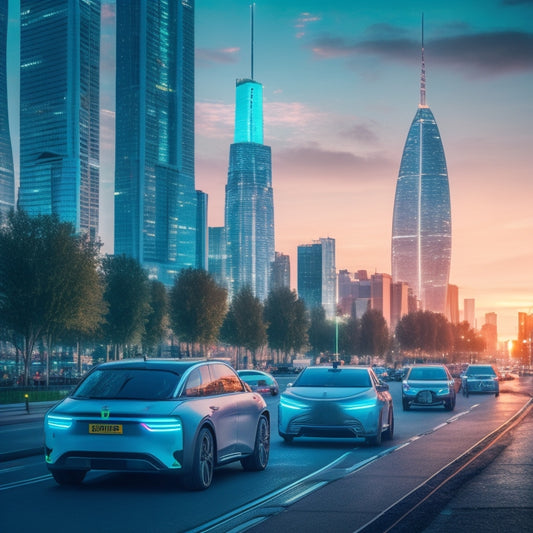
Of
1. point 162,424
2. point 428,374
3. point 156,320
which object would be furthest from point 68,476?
point 156,320

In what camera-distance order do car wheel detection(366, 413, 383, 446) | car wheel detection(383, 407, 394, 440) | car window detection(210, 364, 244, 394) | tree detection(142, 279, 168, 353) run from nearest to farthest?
car window detection(210, 364, 244, 394) < car wheel detection(366, 413, 383, 446) < car wheel detection(383, 407, 394, 440) < tree detection(142, 279, 168, 353)

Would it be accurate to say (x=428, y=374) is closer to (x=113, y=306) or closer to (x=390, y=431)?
(x=390, y=431)

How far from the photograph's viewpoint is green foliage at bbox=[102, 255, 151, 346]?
83812 mm

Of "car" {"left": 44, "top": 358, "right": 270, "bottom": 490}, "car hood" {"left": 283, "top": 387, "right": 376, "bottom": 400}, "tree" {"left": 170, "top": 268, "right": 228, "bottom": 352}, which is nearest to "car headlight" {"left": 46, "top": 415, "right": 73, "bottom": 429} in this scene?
"car" {"left": 44, "top": 358, "right": 270, "bottom": 490}

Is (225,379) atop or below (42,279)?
below

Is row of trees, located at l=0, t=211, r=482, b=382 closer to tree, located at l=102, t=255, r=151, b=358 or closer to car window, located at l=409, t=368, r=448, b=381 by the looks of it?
tree, located at l=102, t=255, r=151, b=358

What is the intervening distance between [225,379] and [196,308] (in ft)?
273

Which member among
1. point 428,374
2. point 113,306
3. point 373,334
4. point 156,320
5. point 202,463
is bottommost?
point 202,463

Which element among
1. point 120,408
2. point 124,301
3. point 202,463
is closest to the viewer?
point 120,408

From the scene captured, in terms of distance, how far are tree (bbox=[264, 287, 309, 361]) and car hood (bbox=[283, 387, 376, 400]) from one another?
327ft

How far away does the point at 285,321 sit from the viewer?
120 m

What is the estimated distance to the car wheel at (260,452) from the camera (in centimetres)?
1344

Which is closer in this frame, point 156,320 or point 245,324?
point 156,320

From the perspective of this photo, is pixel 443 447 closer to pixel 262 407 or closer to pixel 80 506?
pixel 262 407
